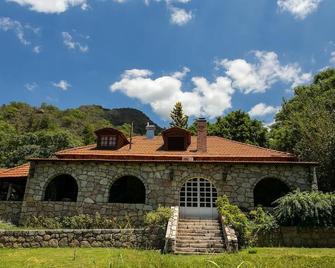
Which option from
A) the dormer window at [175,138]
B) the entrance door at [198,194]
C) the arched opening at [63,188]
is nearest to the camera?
the entrance door at [198,194]

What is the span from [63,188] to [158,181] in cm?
652

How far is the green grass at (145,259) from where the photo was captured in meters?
6.58

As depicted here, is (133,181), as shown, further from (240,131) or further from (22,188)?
(240,131)

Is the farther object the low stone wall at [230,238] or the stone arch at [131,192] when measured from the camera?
the stone arch at [131,192]

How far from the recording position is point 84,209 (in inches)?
651

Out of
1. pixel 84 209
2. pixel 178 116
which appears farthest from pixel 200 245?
pixel 178 116

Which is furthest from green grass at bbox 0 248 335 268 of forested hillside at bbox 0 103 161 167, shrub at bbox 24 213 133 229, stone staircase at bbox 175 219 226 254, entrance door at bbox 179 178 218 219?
forested hillside at bbox 0 103 161 167

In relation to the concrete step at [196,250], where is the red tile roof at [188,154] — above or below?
above

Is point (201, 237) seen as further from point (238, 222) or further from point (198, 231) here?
point (238, 222)

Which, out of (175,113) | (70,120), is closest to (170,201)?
(175,113)

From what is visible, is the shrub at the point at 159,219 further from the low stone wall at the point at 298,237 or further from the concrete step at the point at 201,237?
the low stone wall at the point at 298,237

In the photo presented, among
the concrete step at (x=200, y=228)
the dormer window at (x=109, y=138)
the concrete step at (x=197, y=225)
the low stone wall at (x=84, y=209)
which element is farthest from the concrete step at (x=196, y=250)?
the dormer window at (x=109, y=138)

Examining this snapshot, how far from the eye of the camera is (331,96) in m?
26.1

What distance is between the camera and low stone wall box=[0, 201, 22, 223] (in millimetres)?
16938
